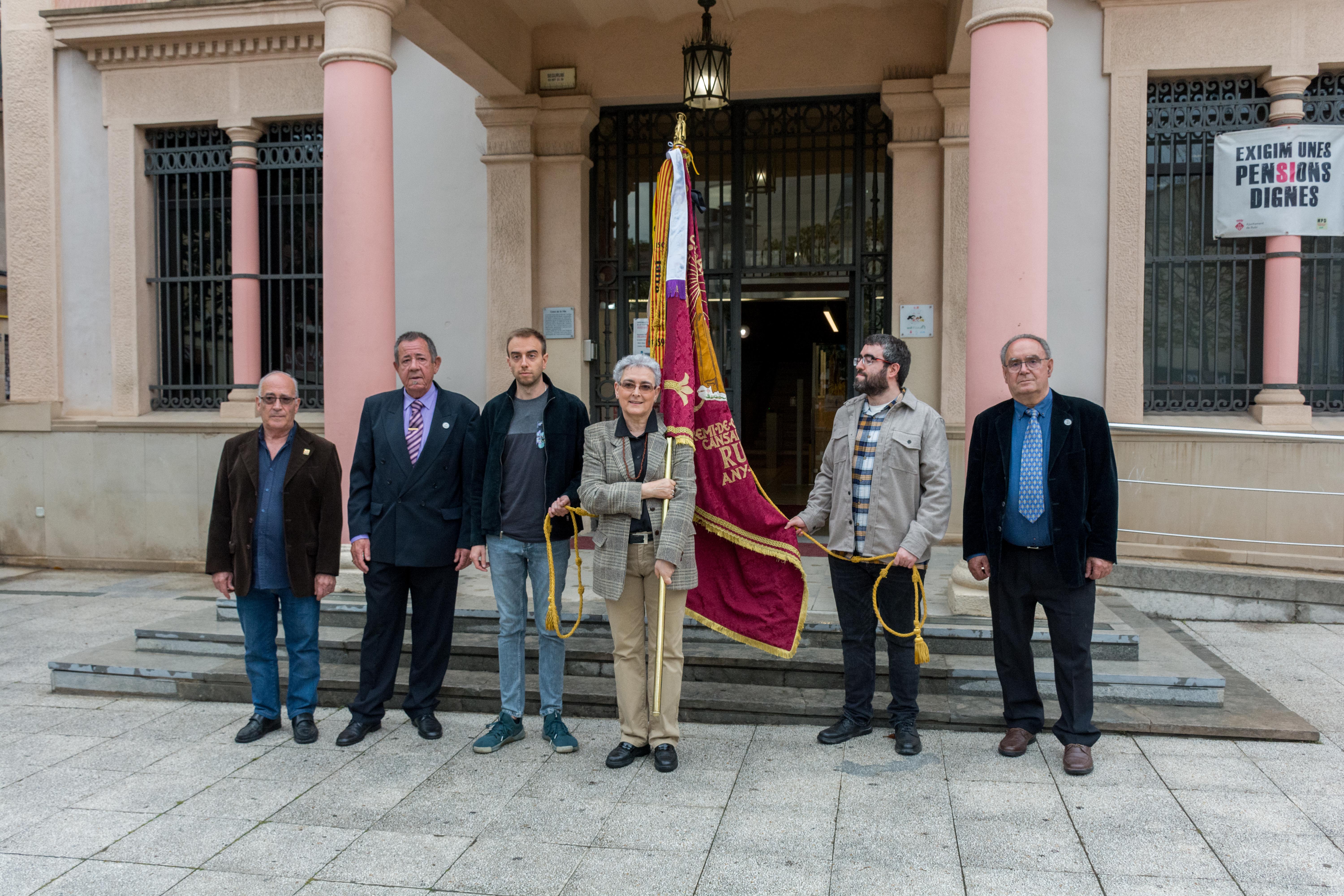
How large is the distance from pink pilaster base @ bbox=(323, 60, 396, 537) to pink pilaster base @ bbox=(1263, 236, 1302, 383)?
6.22 meters

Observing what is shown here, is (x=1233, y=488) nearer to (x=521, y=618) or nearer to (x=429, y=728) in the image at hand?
(x=521, y=618)

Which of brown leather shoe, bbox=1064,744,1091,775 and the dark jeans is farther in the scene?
the dark jeans

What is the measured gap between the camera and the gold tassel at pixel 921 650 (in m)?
4.60

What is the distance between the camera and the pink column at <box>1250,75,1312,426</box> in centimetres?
Result: 743

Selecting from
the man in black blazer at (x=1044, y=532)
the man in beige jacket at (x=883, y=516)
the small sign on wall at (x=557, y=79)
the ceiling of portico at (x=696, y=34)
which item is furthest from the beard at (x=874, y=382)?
the small sign on wall at (x=557, y=79)

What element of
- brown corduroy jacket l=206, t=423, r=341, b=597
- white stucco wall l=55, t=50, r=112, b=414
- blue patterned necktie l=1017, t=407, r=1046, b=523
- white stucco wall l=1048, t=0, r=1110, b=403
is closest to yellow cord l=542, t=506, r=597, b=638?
brown corduroy jacket l=206, t=423, r=341, b=597

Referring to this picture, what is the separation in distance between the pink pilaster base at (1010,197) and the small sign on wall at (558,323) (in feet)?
12.7

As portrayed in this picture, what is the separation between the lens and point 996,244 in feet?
17.9

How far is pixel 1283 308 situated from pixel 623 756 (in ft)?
19.8

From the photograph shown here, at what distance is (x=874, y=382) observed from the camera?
15.2 ft

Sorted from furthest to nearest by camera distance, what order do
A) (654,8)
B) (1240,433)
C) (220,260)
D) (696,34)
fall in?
(220,260) < (696,34) < (654,8) < (1240,433)

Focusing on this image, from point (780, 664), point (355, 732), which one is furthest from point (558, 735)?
point (780, 664)

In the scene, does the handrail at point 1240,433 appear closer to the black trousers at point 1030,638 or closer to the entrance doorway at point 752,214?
the entrance doorway at point 752,214

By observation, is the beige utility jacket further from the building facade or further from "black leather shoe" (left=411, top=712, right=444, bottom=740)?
"black leather shoe" (left=411, top=712, right=444, bottom=740)
